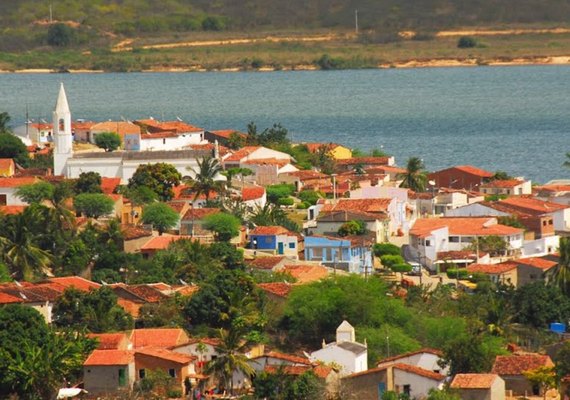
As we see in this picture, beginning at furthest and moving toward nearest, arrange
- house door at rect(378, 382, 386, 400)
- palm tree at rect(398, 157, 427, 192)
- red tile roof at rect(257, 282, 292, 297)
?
1. palm tree at rect(398, 157, 427, 192)
2. red tile roof at rect(257, 282, 292, 297)
3. house door at rect(378, 382, 386, 400)

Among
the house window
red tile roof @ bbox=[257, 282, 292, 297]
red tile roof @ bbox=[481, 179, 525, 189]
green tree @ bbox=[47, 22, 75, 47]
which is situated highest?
the house window

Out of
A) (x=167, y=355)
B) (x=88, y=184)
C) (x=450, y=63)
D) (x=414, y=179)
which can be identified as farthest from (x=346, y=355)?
(x=450, y=63)

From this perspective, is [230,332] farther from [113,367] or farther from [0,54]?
[0,54]

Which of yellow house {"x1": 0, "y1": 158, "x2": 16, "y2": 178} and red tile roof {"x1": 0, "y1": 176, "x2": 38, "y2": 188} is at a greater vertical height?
red tile roof {"x1": 0, "y1": 176, "x2": 38, "y2": 188}

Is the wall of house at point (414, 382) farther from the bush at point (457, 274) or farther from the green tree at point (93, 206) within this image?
the green tree at point (93, 206)

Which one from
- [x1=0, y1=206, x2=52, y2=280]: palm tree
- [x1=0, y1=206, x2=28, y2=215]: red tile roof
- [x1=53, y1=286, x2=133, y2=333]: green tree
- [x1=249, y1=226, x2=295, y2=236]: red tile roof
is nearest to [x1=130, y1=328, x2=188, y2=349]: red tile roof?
[x1=53, y1=286, x2=133, y2=333]: green tree

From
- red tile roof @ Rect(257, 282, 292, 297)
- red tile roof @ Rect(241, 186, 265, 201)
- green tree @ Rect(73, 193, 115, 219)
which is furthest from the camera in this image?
red tile roof @ Rect(241, 186, 265, 201)

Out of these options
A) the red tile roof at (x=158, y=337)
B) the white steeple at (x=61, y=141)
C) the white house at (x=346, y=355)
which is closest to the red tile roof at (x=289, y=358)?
the white house at (x=346, y=355)

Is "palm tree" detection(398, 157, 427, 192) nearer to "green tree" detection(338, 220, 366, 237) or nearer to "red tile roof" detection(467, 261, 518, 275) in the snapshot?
"green tree" detection(338, 220, 366, 237)
